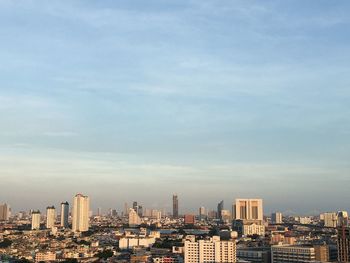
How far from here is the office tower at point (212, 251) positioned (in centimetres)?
2469

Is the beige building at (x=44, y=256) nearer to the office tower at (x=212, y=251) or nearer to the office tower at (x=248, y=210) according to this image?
the office tower at (x=212, y=251)

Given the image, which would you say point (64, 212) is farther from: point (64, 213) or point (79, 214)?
point (79, 214)

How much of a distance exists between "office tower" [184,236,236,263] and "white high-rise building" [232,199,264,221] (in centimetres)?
3522

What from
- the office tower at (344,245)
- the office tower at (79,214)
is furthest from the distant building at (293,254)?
the office tower at (79,214)

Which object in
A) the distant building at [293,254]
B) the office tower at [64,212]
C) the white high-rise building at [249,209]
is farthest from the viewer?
the office tower at [64,212]

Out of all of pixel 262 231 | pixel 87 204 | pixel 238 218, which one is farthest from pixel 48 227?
pixel 262 231

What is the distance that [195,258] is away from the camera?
25531 millimetres

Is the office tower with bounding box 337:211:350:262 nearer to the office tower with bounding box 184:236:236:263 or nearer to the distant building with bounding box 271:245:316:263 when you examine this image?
the distant building with bounding box 271:245:316:263

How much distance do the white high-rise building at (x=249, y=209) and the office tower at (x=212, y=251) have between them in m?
35.2

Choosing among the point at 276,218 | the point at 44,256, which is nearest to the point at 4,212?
the point at 276,218

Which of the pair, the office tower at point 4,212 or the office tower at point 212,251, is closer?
the office tower at point 212,251

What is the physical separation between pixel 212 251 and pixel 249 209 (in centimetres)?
3664

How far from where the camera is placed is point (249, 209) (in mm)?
60688

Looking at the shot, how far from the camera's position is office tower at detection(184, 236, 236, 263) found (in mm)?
24688
